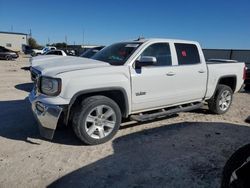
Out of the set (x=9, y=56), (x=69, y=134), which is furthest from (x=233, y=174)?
(x=9, y=56)

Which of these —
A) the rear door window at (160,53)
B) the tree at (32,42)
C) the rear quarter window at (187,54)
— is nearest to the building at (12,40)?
the tree at (32,42)

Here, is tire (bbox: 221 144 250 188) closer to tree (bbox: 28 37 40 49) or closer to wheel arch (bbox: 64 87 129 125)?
wheel arch (bbox: 64 87 129 125)

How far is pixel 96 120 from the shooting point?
476 centimetres

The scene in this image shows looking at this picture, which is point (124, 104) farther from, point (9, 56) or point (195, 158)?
point (9, 56)

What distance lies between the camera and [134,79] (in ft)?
16.6

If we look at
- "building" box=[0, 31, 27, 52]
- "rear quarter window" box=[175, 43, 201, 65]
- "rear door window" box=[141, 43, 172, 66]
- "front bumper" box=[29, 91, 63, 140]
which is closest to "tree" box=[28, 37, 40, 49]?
"building" box=[0, 31, 27, 52]

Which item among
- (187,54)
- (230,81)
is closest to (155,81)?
(187,54)

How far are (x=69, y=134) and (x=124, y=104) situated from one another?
125 centimetres

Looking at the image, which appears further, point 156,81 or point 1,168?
point 156,81

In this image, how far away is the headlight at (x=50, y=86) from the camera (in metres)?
4.34

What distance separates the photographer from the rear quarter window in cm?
599

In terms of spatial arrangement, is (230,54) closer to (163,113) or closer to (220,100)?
(220,100)

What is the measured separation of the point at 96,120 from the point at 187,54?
2733mm

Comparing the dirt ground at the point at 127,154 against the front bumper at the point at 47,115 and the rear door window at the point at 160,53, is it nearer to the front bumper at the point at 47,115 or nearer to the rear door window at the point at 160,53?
the front bumper at the point at 47,115
